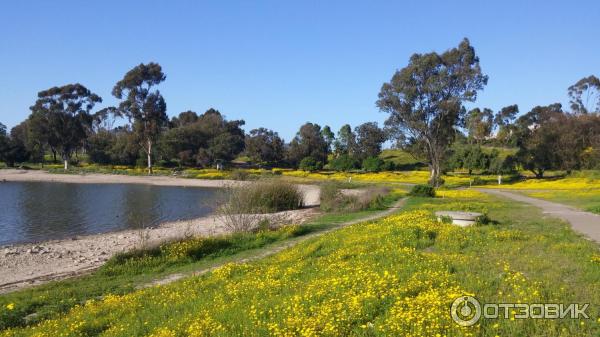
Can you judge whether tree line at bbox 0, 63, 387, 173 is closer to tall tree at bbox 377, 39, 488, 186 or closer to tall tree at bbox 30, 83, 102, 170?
tall tree at bbox 30, 83, 102, 170

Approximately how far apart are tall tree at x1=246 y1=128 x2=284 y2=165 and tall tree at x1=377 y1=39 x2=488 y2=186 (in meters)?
51.2

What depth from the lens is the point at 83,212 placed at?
113 feet

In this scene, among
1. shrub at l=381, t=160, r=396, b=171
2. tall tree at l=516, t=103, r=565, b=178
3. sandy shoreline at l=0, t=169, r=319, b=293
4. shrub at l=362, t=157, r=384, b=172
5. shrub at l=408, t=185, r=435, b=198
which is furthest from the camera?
shrub at l=381, t=160, r=396, b=171

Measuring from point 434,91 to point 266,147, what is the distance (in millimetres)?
55374

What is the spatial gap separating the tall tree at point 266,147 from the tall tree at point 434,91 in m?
51.2

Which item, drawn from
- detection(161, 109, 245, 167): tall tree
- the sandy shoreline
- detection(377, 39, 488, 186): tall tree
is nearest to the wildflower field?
the sandy shoreline

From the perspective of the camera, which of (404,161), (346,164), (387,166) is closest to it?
(387,166)

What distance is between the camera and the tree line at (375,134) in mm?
48250

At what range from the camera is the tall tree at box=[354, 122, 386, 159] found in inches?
3766

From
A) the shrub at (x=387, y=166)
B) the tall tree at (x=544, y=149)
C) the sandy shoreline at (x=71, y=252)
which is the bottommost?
the sandy shoreline at (x=71, y=252)

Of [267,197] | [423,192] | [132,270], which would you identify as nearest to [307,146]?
[423,192]

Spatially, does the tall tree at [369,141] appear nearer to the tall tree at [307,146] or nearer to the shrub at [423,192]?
the tall tree at [307,146]

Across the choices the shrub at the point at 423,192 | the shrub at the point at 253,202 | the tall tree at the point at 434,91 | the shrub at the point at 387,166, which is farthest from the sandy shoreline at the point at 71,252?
the shrub at the point at 387,166

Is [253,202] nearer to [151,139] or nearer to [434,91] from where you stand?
[434,91]
